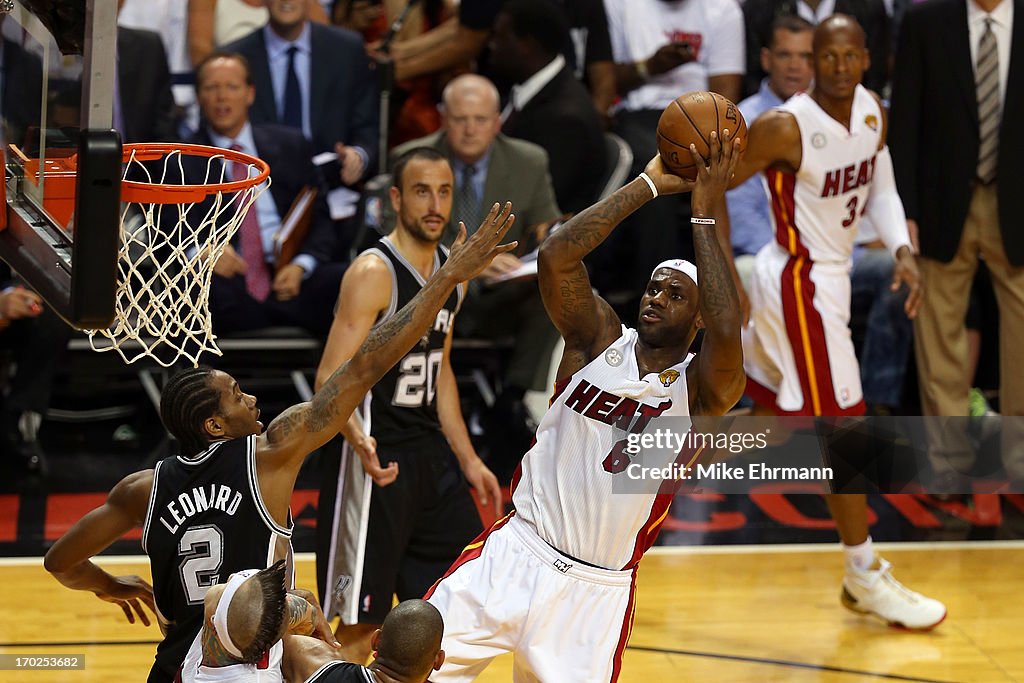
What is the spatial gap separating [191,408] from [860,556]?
9.64 feet

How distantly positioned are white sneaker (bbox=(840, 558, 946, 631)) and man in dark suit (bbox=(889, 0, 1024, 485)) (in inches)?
66.3

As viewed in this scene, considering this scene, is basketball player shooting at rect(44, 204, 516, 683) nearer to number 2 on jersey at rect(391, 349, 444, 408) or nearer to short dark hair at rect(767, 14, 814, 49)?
number 2 on jersey at rect(391, 349, 444, 408)

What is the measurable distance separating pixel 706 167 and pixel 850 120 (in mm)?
2099

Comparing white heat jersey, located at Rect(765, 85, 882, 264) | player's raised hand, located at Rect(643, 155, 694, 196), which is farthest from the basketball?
white heat jersey, located at Rect(765, 85, 882, 264)

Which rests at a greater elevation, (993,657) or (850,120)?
(850,120)

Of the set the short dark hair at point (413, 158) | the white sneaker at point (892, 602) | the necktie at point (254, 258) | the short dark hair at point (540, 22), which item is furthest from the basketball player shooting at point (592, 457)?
the short dark hair at point (540, 22)

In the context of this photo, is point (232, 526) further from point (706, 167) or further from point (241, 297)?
point (241, 297)

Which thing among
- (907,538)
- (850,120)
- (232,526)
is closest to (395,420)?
(232,526)

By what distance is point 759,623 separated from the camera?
5691mm

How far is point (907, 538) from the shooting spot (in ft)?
21.9

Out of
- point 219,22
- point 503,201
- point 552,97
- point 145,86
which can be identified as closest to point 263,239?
point 145,86

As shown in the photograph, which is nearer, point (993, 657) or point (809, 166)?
point (993, 657)

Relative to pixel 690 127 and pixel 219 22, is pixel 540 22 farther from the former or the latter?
pixel 690 127

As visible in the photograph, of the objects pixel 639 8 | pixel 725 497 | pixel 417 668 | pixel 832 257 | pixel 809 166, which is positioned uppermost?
pixel 639 8
